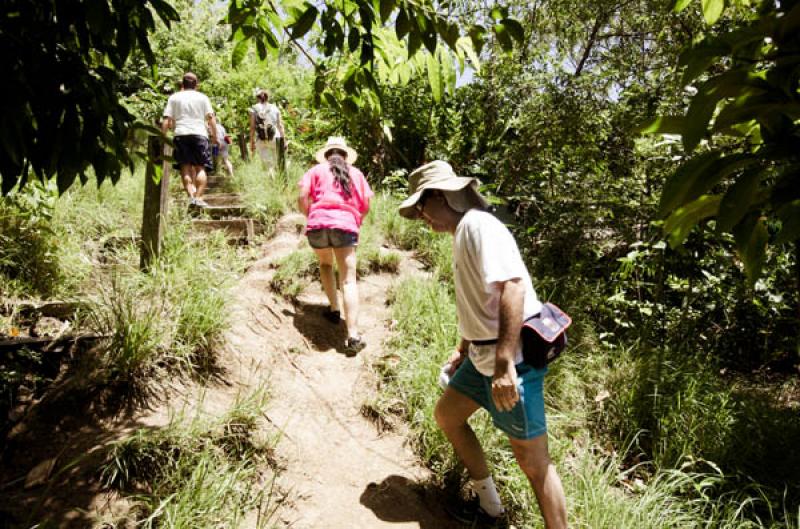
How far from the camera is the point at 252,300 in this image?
461cm

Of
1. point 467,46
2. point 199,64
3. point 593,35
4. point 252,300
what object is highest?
point 199,64

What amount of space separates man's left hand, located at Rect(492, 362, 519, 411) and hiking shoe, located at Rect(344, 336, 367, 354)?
2486 mm

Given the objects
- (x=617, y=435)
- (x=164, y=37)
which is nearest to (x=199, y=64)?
(x=164, y=37)

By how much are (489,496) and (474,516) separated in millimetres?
204

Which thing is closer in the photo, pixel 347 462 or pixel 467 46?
pixel 467 46

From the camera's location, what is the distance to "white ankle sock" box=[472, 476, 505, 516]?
2.80 m

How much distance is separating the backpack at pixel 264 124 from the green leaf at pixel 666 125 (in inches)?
336

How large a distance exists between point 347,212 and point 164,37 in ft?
47.0

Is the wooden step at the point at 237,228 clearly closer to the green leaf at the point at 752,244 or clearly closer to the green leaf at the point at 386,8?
the green leaf at the point at 386,8

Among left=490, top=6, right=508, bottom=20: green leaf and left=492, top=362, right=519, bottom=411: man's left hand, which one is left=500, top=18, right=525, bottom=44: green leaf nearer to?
left=490, top=6, right=508, bottom=20: green leaf

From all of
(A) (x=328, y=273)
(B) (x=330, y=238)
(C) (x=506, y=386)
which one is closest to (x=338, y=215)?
(B) (x=330, y=238)

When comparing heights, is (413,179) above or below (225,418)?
above

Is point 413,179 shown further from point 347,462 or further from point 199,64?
point 199,64

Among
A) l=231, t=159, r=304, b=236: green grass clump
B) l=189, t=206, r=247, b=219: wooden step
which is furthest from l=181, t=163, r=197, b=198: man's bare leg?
l=231, t=159, r=304, b=236: green grass clump
